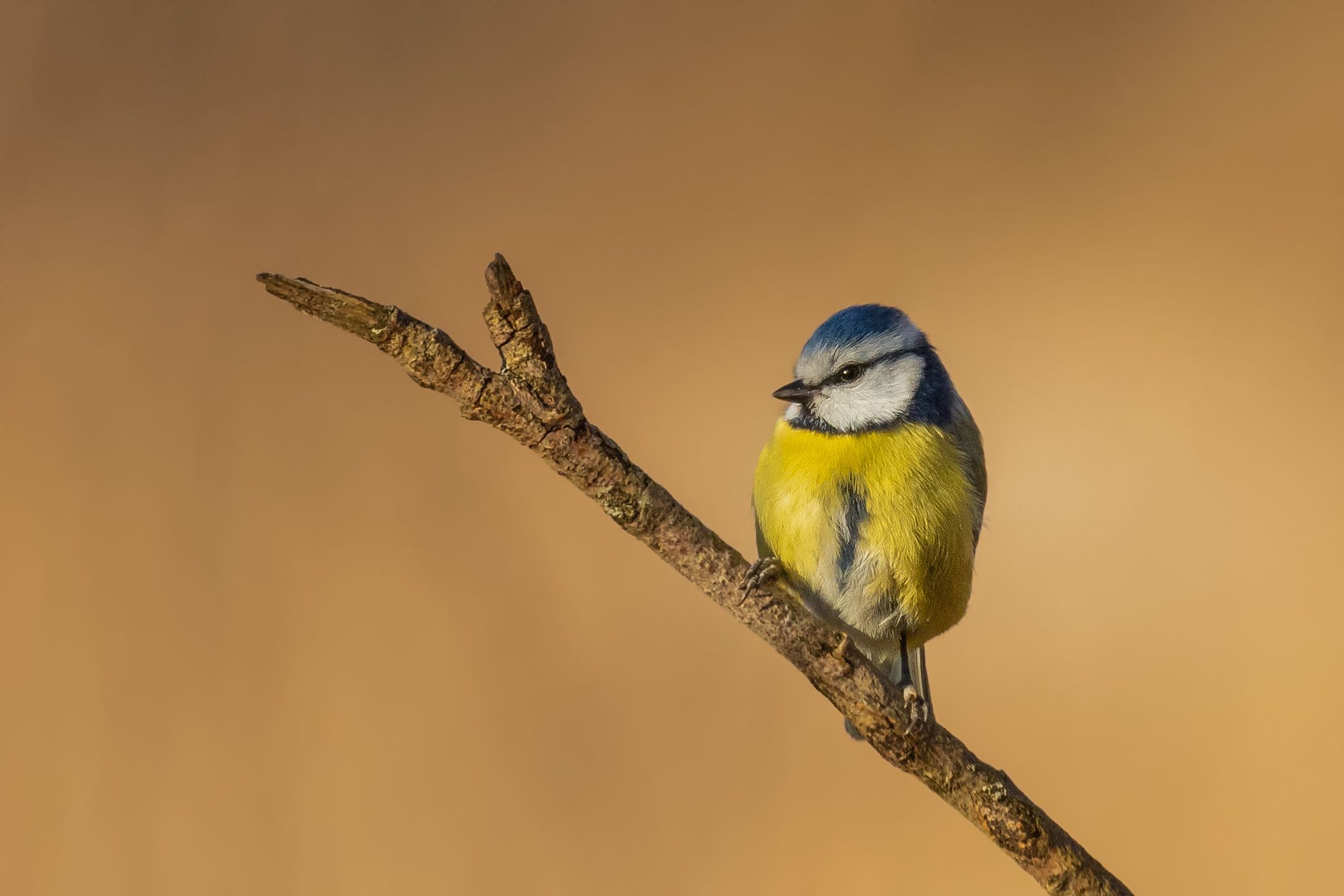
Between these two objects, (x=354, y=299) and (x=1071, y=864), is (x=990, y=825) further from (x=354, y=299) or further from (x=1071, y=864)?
(x=354, y=299)

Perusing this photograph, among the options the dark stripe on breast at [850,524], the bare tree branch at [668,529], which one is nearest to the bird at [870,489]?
the dark stripe on breast at [850,524]

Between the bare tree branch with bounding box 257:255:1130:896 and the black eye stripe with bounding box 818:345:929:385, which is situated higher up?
the black eye stripe with bounding box 818:345:929:385

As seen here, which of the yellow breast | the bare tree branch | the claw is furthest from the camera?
the yellow breast

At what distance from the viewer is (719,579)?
475 mm

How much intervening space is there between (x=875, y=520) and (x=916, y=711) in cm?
15

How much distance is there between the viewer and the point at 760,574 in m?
0.55

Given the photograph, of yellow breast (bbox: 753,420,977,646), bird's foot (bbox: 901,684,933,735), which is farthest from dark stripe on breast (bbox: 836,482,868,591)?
bird's foot (bbox: 901,684,933,735)

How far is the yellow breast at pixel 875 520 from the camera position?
0.63m

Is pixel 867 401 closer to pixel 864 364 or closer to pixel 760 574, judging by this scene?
pixel 864 364

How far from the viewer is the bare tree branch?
1.24 ft

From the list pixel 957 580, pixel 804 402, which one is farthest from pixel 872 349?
pixel 957 580

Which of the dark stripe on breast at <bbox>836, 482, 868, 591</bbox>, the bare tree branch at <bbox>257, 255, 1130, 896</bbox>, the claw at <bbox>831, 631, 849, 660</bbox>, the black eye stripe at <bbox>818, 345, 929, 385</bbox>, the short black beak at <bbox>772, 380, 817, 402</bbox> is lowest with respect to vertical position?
the bare tree branch at <bbox>257, 255, 1130, 896</bbox>

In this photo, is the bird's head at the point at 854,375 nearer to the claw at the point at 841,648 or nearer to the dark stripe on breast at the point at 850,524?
the dark stripe on breast at the point at 850,524

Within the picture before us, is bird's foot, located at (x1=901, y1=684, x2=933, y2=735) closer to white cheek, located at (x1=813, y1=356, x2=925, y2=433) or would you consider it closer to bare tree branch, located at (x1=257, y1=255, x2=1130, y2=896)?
bare tree branch, located at (x1=257, y1=255, x2=1130, y2=896)
